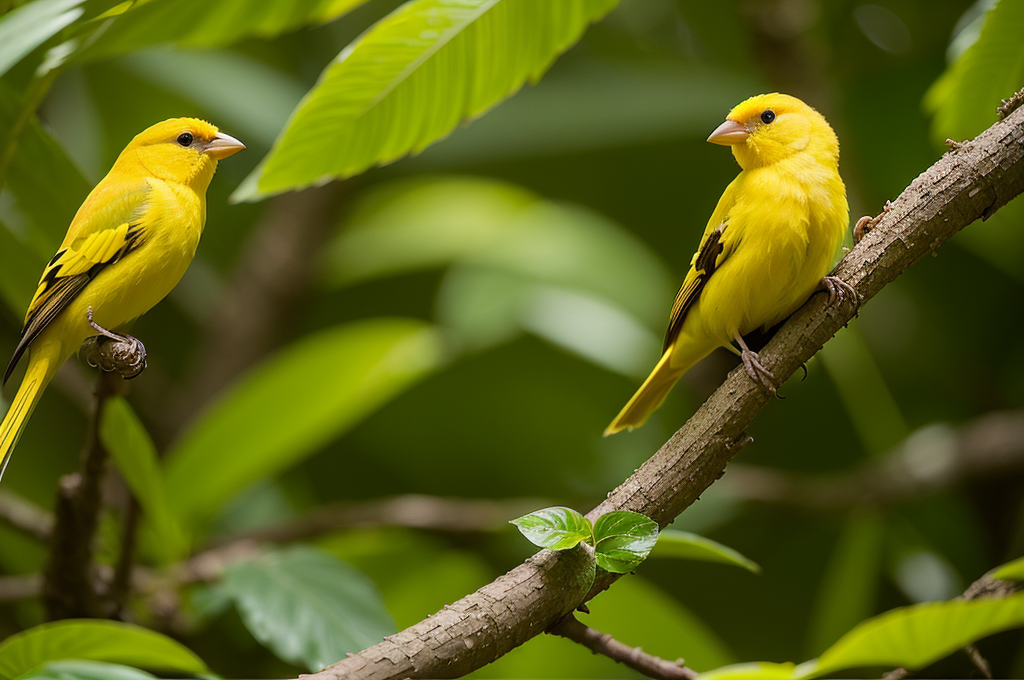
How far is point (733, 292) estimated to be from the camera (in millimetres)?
892

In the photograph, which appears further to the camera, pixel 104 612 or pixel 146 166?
pixel 104 612

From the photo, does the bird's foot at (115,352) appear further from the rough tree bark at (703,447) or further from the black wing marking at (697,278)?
the black wing marking at (697,278)

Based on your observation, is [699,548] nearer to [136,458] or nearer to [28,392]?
[28,392]

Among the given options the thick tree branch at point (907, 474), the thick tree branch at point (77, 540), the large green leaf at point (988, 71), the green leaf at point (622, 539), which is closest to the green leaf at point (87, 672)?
the thick tree branch at point (77, 540)

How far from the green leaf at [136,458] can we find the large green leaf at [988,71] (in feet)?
3.56

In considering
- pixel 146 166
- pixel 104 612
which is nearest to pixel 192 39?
pixel 146 166

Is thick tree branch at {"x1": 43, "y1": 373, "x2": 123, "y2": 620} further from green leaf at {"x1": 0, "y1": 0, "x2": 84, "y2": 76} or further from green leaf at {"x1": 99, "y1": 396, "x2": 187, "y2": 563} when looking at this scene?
green leaf at {"x1": 0, "y1": 0, "x2": 84, "y2": 76}

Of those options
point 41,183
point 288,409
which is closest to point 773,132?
point 41,183

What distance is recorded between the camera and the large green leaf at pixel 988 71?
0.94 meters

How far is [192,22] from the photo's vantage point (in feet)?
3.31

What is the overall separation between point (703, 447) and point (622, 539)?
12cm

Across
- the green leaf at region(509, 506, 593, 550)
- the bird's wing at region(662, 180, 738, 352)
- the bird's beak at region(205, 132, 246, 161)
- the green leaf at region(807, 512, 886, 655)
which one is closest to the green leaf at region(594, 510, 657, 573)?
the green leaf at region(509, 506, 593, 550)

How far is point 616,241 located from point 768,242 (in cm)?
173

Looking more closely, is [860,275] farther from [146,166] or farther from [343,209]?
[343,209]
